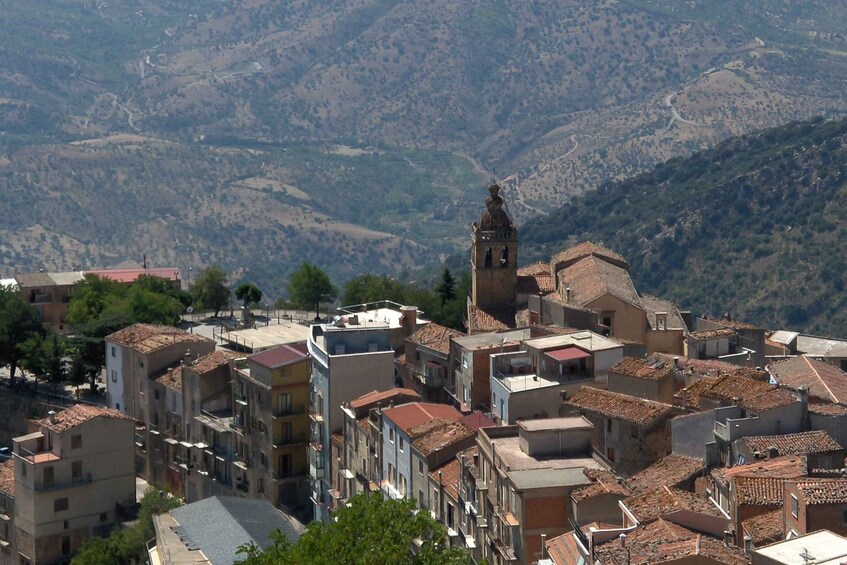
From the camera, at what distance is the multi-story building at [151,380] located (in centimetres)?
7231

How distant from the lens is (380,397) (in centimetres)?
5922

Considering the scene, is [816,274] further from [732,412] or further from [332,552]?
[332,552]

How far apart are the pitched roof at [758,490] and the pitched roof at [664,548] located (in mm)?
1998

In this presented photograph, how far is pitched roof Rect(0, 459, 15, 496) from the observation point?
69188mm

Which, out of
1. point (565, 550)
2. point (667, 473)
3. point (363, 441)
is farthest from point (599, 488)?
point (363, 441)

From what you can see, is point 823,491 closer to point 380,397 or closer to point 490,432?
point 490,432

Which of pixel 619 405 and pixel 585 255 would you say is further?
pixel 585 255

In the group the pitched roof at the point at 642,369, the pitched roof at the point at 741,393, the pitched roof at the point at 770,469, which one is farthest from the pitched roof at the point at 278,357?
the pitched roof at the point at 770,469

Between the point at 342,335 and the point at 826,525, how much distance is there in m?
26.4

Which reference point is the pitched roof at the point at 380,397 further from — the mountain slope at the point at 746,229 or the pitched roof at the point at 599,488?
the mountain slope at the point at 746,229

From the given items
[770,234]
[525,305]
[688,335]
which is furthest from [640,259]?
[688,335]

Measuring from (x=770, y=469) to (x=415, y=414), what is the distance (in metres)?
14.3

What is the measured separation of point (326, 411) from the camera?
203ft

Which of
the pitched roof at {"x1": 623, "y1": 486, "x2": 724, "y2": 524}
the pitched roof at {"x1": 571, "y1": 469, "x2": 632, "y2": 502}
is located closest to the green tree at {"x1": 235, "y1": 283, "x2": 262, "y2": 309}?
the pitched roof at {"x1": 571, "y1": 469, "x2": 632, "y2": 502}
